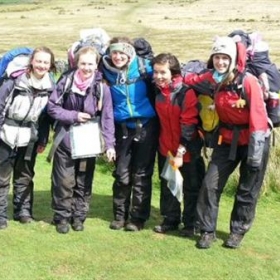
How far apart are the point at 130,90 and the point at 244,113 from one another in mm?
1239

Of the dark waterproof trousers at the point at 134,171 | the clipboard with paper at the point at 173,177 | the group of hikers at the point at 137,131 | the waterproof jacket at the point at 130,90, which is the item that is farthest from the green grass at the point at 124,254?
the waterproof jacket at the point at 130,90

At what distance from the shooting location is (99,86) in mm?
6516

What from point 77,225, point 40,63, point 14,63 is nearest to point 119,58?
point 40,63

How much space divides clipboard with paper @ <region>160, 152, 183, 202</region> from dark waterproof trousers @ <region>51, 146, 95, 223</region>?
0.82m

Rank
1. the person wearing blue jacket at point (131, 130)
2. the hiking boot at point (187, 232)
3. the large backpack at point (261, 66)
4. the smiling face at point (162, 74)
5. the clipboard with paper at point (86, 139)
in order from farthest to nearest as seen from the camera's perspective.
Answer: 1. the hiking boot at point (187, 232)
2. the clipboard with paper at point (86, 139)
3. the person wearing blue jacket at point (131, 130)
4. the smiling face at point (162, 74)
5. the large backpack at point (261, 66)

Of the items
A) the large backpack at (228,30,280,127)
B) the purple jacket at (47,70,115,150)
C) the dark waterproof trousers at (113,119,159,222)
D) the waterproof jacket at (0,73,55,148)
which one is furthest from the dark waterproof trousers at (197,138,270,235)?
the waterproof jacket at (0,73,55,148)

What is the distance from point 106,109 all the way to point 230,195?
2874 mm

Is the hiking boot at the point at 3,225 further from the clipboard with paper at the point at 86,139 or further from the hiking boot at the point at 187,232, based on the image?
the hiking boot at the point at 187,232

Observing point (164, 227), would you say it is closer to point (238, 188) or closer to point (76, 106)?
point (238, 188)

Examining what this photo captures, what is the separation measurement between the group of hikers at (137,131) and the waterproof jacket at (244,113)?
0.01m

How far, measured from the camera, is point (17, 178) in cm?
705

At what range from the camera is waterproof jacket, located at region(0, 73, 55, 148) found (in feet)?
21.2

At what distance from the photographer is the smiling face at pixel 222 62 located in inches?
232

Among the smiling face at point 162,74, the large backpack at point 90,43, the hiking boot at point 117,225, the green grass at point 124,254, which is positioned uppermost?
the large backpack at point 90,43
